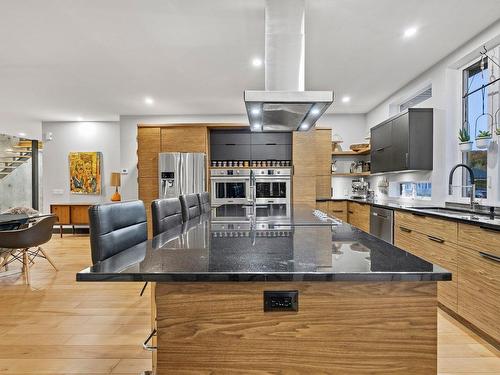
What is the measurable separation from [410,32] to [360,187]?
3.54 m

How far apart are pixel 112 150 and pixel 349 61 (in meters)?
5.53

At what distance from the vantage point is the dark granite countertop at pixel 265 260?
3.06 ft

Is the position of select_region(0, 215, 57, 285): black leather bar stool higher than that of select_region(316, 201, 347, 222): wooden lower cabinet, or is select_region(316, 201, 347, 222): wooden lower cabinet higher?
select_region(316, 201, 347, 222): wooden lower cabinet

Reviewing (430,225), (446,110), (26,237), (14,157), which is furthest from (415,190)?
(14,157)

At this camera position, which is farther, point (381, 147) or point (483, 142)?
point (381, 147)

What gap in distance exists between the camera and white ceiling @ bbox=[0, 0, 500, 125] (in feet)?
8.68

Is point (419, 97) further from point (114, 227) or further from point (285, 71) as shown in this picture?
point (114, 227)

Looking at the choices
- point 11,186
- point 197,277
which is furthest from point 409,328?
point 11,186

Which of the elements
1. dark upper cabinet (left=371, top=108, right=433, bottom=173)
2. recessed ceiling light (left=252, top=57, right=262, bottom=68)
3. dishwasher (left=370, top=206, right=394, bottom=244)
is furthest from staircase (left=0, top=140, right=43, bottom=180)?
dark upper cabinet (left=371, top=108, right=433, bottom=173)

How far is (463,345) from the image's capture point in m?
2.16

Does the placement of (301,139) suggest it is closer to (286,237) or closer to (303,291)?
(286,237)

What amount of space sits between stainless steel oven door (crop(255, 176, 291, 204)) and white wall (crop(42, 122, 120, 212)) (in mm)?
3500

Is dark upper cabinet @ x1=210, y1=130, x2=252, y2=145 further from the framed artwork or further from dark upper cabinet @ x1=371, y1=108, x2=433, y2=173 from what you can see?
the framed artwork

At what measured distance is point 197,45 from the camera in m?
3.32
